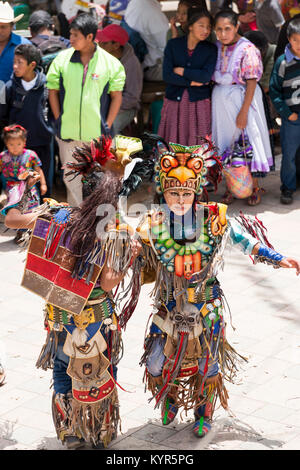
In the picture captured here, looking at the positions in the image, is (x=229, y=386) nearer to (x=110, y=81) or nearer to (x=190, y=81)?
(x=110, y=81)

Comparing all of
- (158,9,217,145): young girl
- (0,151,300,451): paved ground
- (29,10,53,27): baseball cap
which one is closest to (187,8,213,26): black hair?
(158,9,217,145): young girl

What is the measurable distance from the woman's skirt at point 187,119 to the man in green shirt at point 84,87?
2.34 feet

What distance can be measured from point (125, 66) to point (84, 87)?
133 centimetres

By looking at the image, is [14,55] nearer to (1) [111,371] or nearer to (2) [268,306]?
(2) [268,306]

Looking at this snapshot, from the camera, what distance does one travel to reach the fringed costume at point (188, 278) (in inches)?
175

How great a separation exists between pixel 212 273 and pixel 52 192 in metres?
4.99

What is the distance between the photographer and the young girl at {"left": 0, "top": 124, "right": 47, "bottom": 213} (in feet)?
25.1

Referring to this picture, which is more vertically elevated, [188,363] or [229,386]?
[188,363]

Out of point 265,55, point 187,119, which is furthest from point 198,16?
point 265,55

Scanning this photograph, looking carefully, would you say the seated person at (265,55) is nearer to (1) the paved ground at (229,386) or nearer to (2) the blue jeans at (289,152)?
(2) the blue jeans at (289,152)

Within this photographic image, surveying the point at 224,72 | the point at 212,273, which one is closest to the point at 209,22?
the point at 224,72

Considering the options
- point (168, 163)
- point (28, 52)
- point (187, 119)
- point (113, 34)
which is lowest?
point (187, 119)

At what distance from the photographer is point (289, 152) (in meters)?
8.64

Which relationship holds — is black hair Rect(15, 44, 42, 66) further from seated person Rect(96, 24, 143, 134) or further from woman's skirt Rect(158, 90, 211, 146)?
woman's skirt Rect(158, 90, 211, 146)
